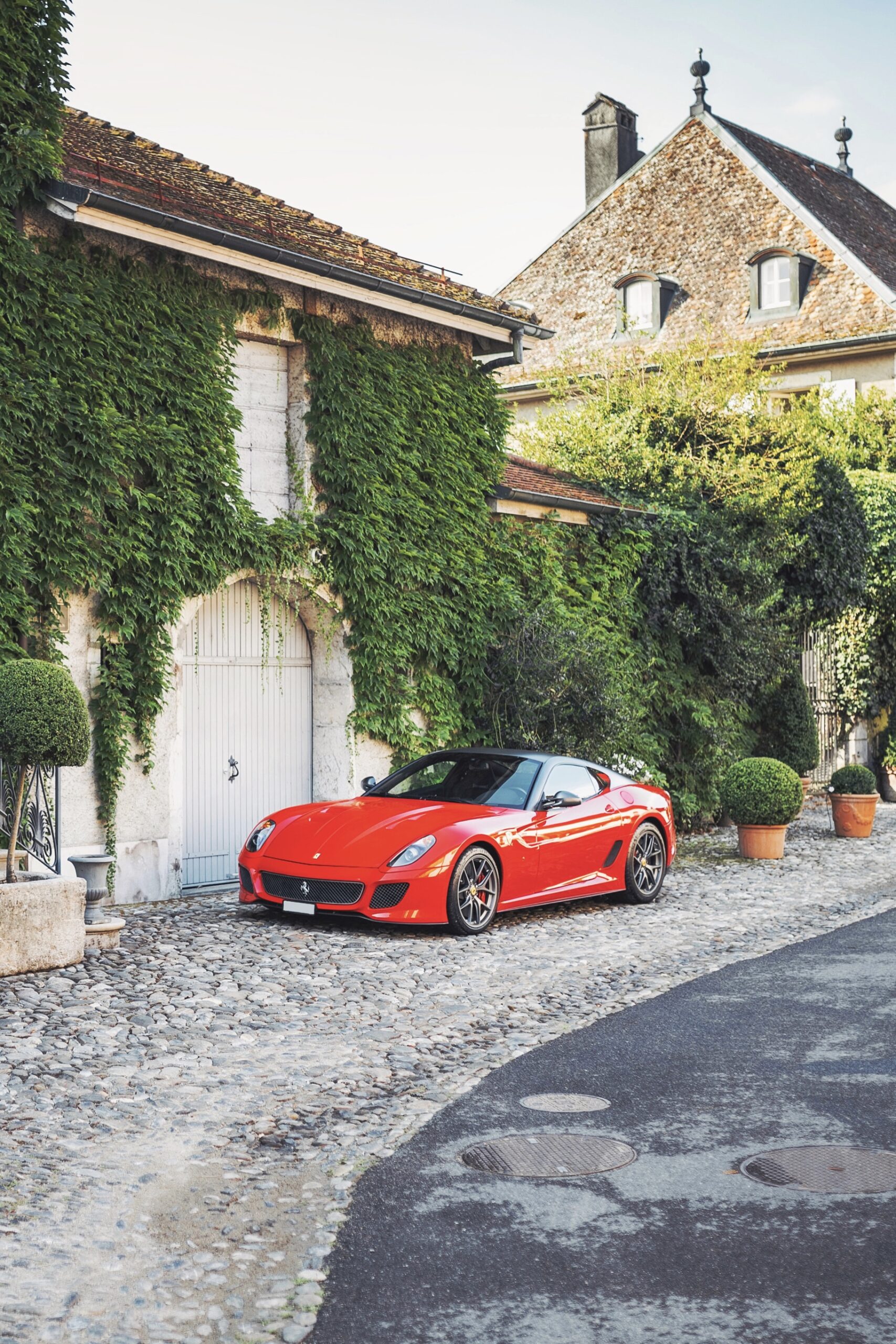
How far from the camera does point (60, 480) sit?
11.4 meters

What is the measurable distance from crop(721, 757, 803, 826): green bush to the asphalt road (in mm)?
8085

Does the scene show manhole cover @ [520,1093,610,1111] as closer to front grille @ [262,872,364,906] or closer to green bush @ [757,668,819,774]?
front grille @ [262,872,364,906]

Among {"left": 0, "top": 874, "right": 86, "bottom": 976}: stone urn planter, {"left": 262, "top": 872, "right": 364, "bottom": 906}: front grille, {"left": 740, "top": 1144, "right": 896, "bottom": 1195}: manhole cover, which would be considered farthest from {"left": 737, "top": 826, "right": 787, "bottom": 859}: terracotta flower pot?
{"left": 740, "top": 1144, "right": 896, "bottom": 1195}: manhole cover

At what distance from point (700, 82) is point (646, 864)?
24982mm

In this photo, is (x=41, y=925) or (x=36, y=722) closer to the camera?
(x=41, y=925)

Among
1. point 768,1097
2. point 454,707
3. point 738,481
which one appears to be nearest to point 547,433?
point 738,481

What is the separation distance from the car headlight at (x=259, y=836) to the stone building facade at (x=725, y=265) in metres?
18.0

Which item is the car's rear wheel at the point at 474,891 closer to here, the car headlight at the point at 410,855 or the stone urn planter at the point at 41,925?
the car headlight at the point at 410,855

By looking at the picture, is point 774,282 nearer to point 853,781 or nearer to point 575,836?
point 853,781

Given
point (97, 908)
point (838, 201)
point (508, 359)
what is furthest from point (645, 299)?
point (97, 908)

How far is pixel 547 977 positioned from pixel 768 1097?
120 inches

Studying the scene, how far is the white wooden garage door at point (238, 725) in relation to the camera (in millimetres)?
→ 13164

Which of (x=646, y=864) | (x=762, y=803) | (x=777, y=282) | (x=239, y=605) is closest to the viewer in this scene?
(x=646, y=864)

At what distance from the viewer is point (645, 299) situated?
101 feet
